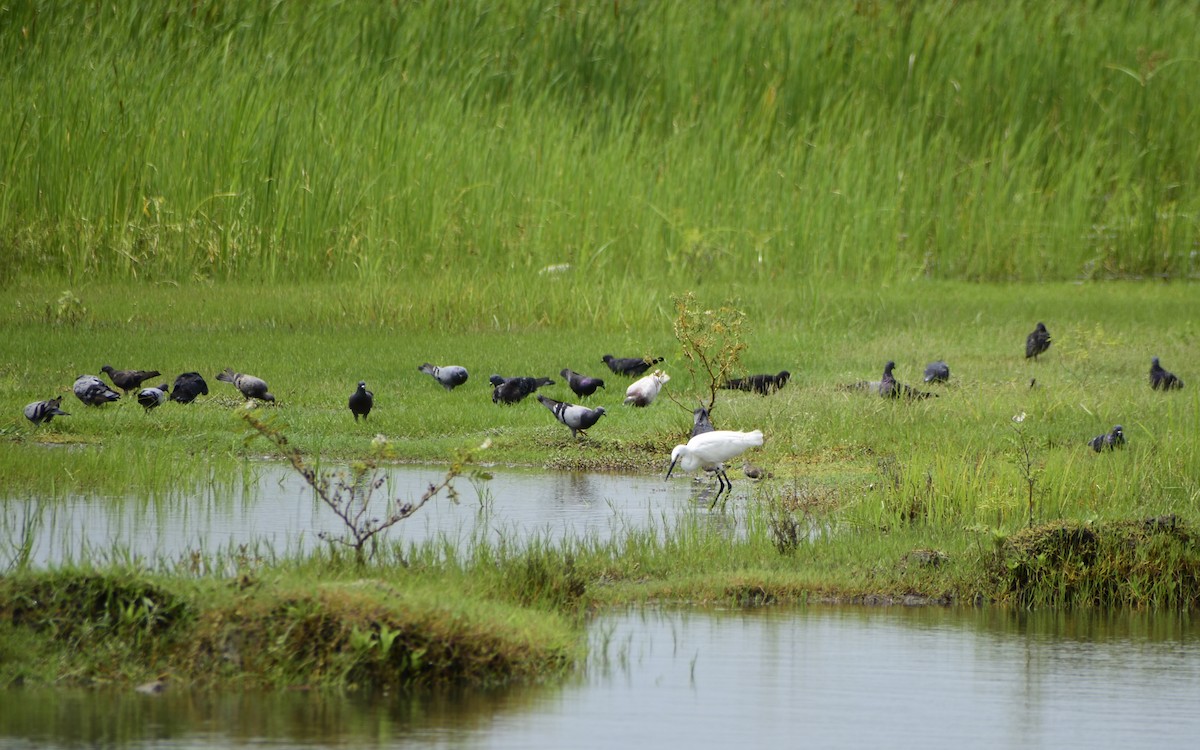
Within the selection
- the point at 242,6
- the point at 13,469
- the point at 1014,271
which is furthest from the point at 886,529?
the point at 242,6

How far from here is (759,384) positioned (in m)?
14.9

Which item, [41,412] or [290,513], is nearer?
[290,513]

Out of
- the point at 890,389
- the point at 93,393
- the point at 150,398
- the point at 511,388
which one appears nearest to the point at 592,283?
the point at 511,388

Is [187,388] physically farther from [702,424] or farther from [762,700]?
[762,700]

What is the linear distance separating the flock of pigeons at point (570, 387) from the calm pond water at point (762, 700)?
299 cm

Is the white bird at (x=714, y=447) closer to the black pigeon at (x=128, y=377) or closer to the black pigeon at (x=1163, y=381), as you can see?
the black pigeon at (x=128, y=377)

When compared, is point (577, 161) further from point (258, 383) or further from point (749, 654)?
point (749, 654)

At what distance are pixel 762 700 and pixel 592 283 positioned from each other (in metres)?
12.9

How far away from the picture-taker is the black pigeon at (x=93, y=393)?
526 inches

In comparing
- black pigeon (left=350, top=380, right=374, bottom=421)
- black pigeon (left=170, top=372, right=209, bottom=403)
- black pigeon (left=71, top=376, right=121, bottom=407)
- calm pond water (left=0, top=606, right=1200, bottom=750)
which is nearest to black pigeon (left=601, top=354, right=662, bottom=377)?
black pigeon (left=350, top=380, right=374, bottom=421)

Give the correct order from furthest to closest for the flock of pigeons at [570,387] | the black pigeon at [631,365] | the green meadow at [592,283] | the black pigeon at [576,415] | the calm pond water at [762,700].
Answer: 1. the black pigeon at [631,365]
2. the black pigeon at [576,415]
3. the flock of pigeons at [570,387]
4. the green meadow at [592,283]
5. the calm pond water at [762,700]

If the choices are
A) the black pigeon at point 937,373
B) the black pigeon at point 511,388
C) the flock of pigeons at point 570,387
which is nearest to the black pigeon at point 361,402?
the flock of pigeons at point 570,387

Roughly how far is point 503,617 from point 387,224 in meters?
14.1

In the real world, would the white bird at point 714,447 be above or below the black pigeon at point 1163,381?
below
